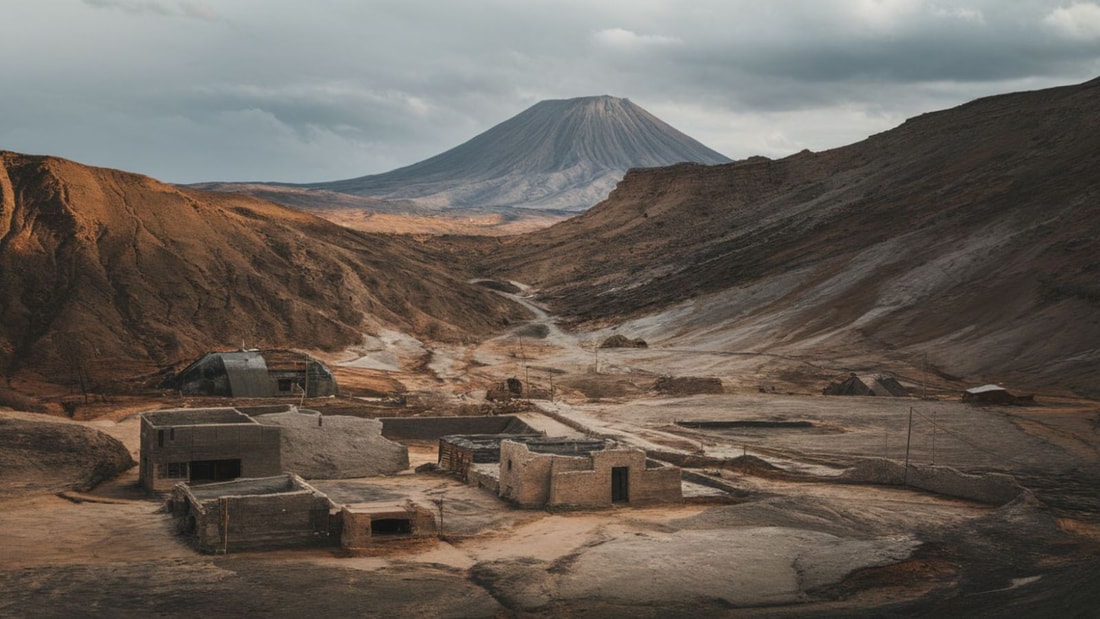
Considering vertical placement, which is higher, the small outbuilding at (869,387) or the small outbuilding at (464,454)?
the small outbuilding at (869,387)

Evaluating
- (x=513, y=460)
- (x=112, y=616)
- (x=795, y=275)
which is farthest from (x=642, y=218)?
(x=112, y=616)

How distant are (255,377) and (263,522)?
99.0 ft

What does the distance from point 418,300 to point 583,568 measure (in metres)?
66.7

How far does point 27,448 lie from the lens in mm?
33688

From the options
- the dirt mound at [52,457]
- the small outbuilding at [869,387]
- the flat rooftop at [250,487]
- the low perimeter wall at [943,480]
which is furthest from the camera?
the small outbuilding at [869,387]

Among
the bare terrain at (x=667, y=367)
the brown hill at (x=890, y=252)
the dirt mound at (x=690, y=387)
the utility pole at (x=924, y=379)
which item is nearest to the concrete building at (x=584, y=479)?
the bare terrain at (x=667, y=367)

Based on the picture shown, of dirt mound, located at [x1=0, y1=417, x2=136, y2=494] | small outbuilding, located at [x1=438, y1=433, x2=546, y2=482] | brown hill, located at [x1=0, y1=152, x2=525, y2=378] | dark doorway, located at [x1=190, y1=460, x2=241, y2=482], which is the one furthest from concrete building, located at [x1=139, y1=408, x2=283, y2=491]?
brown hill, located at [x1=0, y1=152, x2=525, y2=378]

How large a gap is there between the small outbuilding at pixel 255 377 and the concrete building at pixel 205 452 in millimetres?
20413

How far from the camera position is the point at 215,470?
34.9 meters

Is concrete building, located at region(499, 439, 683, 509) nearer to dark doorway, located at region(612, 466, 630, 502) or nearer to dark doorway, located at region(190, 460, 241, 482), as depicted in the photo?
dark doorway, located at region(612, 466, 630, 502)

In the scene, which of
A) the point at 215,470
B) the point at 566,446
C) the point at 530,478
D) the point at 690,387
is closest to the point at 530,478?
the point at 530,478

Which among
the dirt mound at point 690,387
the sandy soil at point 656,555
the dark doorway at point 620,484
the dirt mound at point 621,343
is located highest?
the dirt mound at point 621,343

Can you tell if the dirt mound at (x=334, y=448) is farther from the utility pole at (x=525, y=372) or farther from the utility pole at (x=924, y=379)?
the utility pole at (x=924, y=379)

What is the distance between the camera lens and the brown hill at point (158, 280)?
63.0 meters
